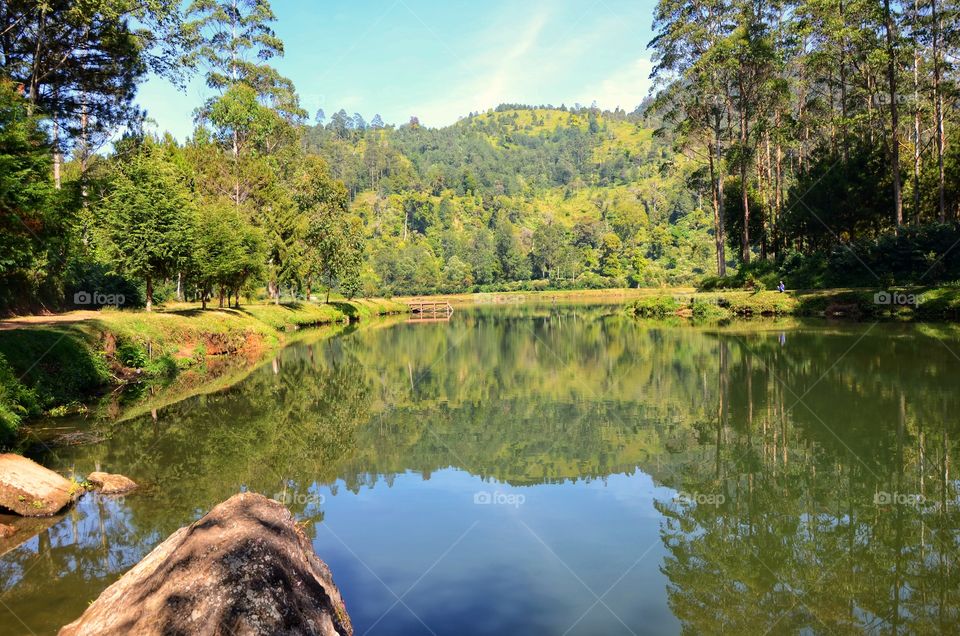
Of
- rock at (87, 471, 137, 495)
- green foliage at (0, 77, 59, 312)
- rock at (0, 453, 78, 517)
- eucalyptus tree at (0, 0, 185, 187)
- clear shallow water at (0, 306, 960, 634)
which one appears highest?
eucalyptus tree at (0, 0, 185, 187)

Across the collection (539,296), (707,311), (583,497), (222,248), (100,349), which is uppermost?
(222,248)

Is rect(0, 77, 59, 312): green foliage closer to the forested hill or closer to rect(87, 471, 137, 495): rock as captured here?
rect(87, 471, 137, 495): rock

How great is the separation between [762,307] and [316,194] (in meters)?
42.4

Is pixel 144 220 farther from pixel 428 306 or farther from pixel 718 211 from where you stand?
pixel 428 306

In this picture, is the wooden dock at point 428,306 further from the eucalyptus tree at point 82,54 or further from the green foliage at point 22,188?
the green foliage at point 22,188

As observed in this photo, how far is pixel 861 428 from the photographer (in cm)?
1379

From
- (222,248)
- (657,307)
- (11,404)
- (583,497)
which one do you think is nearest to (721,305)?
(657,307)

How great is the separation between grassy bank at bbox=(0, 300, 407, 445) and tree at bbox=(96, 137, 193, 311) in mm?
2808

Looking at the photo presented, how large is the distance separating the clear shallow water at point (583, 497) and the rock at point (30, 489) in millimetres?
506

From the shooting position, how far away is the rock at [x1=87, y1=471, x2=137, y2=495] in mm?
11562

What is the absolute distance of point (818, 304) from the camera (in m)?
41.8

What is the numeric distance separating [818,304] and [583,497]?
3731cm

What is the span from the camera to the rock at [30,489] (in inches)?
408

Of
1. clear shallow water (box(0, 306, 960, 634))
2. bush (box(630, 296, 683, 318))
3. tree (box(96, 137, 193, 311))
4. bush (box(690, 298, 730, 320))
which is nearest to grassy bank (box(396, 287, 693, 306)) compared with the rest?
bush (box(630, 296, 683, 318))
